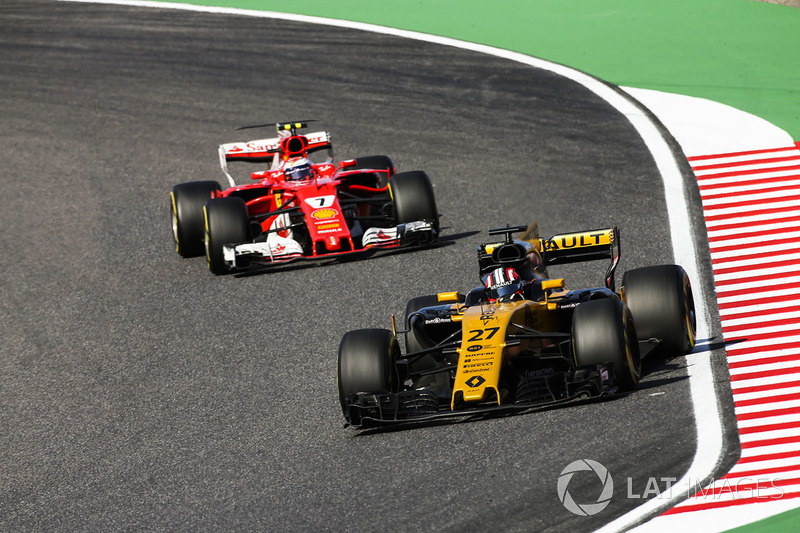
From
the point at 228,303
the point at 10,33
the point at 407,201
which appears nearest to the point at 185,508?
the point at 228,303

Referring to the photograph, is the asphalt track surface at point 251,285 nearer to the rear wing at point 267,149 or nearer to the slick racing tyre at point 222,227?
the slick racing tyre at point 222,227

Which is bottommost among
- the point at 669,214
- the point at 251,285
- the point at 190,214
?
the point at 251,285

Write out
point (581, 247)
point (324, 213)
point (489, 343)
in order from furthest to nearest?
point (324, 213)
point (581, 247)
point (489, 343)

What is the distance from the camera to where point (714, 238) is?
602 inches

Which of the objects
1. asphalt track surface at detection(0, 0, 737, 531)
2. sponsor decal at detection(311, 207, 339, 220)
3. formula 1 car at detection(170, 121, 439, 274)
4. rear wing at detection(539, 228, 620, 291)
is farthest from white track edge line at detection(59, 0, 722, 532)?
sponsor decal at detection(311, 207, 339, 220)

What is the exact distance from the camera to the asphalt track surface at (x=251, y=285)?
965 cm

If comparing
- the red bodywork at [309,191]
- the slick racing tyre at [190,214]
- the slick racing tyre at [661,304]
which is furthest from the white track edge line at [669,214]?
the slick racing tyre at [190,214]

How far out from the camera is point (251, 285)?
51.9ft

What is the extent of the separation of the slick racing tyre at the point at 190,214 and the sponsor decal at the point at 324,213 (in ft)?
5.89

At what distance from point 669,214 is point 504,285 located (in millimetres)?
5687

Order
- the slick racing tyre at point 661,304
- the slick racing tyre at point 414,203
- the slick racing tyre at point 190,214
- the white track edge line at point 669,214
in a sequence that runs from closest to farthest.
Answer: the white track edge line at point 669,214
the slick racing tyre at point 661,304
the slick racing tyre at point 414,203
the slick racing tyre at point 190,214

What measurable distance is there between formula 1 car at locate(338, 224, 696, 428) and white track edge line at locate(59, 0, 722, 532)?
624 mm

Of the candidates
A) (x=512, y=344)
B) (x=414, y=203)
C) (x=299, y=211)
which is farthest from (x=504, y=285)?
(x=299, y=211)

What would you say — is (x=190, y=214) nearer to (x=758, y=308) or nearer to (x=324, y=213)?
(x=324, y=213)
